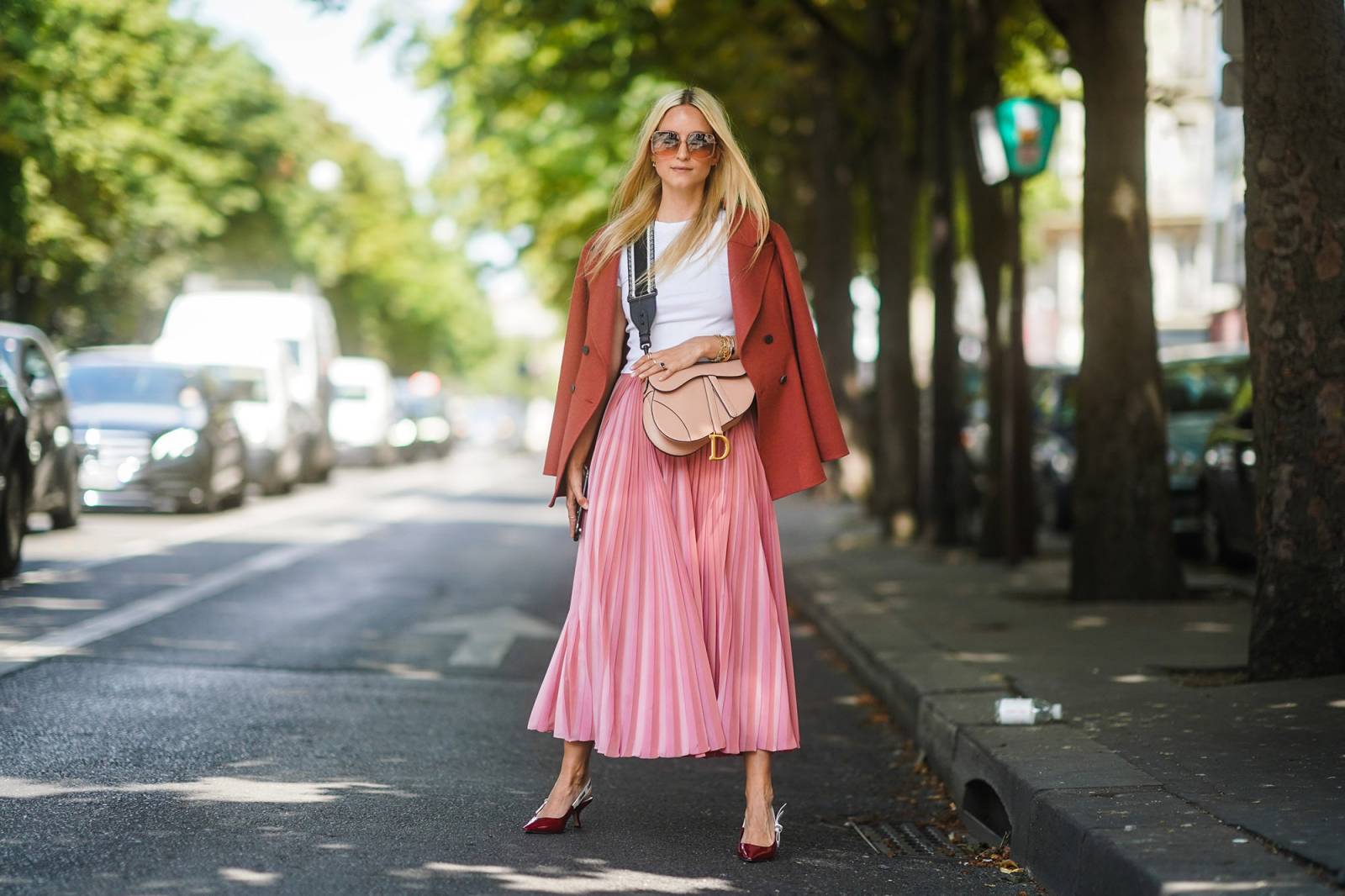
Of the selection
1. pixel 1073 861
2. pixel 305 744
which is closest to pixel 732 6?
pixel 305 744

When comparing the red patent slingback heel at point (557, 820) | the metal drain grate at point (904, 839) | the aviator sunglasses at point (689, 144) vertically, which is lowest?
the metal drain grate at point (904, 839)

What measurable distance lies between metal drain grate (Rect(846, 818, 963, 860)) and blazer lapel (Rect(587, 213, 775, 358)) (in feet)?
5.24

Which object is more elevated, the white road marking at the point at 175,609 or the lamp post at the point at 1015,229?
the lamp post at the point at 1015,229

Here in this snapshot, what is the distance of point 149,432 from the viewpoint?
21297 mm

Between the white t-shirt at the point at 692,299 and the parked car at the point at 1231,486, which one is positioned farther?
the parked car at the point at 1231,486

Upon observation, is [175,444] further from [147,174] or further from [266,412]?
[147,174]

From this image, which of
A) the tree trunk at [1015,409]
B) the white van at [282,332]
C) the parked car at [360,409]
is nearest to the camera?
the tree trunk at [1015,409]

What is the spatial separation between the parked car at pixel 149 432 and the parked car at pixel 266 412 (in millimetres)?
2845

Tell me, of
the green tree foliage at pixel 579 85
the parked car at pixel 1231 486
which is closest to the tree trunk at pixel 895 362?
the green tree foliage at pixel 579 85

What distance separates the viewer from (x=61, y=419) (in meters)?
16.5

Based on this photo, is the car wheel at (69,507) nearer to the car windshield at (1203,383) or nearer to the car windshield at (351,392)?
the car windshield at (1203,383)

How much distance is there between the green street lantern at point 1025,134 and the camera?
47.9ft

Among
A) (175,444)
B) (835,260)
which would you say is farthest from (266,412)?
(835,260)

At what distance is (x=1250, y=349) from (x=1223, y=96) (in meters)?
1.93
